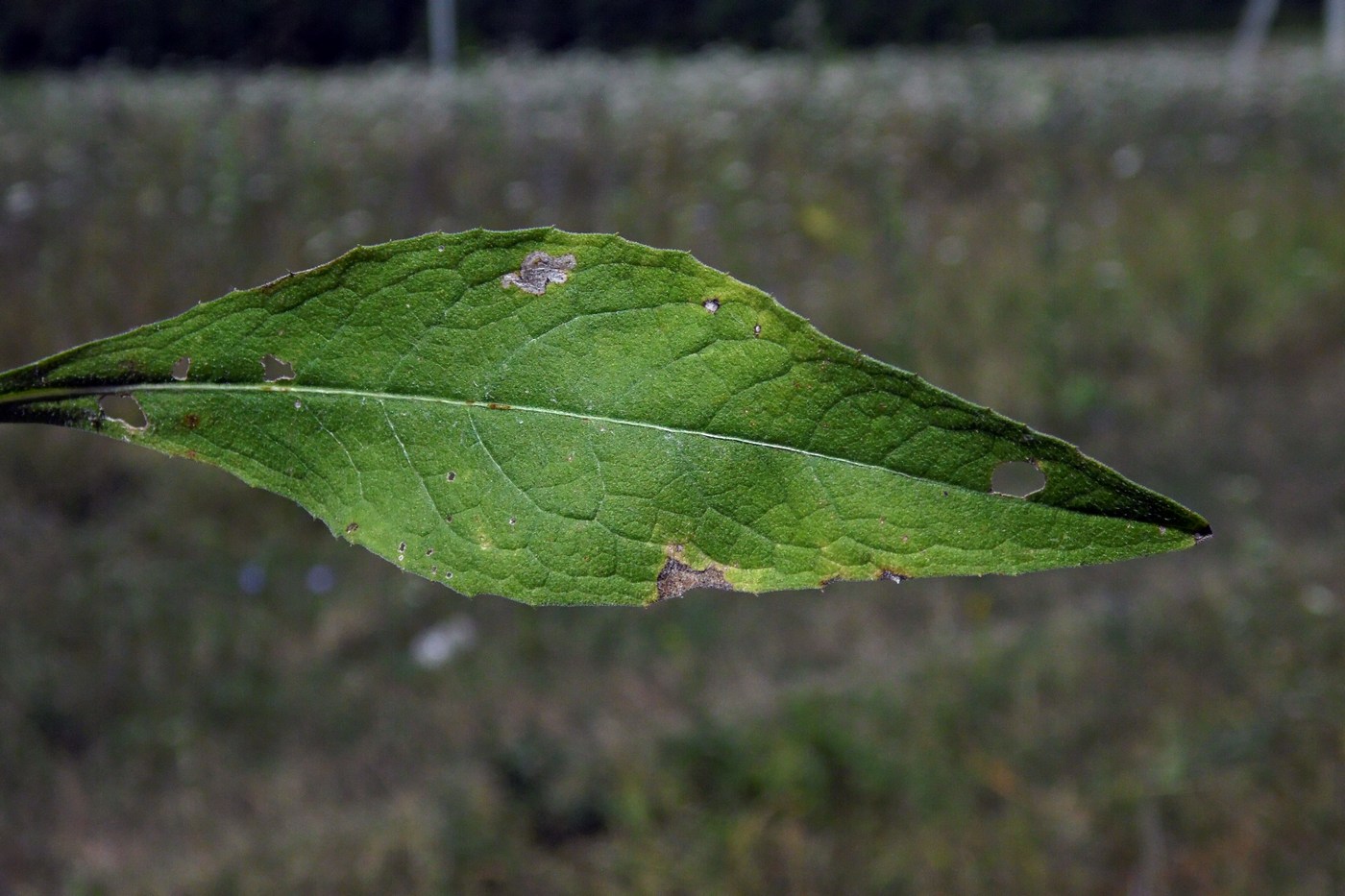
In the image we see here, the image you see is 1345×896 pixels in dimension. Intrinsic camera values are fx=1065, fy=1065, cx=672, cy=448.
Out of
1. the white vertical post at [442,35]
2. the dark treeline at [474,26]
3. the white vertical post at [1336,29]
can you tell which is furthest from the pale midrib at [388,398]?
the white vertical post at [1336,29]

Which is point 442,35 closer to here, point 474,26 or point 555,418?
point 474,26

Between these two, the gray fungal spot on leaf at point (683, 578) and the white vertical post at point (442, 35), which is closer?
the gray fungal spot on leaf at point (683, 578)

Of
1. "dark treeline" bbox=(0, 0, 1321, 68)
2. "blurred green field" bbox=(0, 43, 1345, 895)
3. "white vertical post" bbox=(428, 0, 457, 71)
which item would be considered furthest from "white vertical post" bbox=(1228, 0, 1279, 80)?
"white vertical post" bbox=(428, 0, 457, 71)

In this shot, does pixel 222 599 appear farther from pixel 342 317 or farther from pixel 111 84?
pixel 342 317

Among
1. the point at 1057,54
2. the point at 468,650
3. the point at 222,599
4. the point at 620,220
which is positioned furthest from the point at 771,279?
the point at 1057,54

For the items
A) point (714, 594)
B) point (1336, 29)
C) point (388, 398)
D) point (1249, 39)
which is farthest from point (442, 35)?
point (1336, 29)

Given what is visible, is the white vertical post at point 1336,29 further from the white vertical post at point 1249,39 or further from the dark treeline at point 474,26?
the dark treeline at point 474,26
